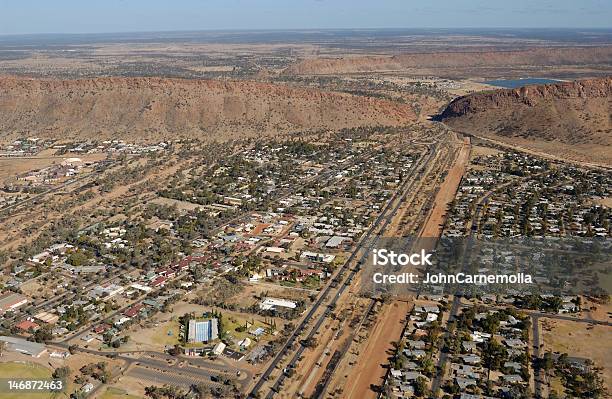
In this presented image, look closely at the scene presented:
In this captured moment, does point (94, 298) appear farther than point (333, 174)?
No

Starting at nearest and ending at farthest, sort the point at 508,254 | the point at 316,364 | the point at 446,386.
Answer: the point at 446,386, the point at 316,364, the point at 508,254

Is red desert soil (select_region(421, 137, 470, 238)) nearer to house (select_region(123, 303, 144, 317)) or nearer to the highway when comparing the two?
the highway

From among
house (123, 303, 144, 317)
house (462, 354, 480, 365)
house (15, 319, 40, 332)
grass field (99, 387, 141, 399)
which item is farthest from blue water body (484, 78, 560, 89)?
grass field (99, 387, 141, 399)

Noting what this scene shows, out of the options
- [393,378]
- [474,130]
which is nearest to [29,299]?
[393,378]

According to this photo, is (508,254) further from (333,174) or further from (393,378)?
(333,174)

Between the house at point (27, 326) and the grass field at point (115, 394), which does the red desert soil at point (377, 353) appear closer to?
the grass field at point (115, 394)

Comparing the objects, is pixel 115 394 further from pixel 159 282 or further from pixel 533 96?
pixel 533 96

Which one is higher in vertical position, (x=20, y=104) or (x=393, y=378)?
(x=20, y=104)
